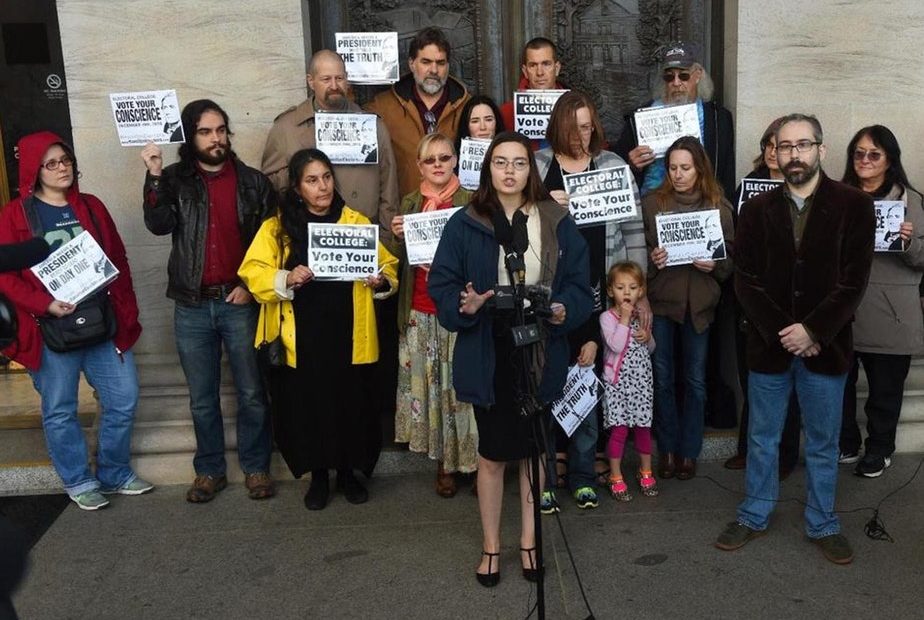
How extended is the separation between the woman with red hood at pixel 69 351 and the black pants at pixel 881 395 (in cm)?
443

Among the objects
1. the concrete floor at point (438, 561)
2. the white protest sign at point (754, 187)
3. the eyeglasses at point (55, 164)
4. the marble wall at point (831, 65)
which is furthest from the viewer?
the marble wall at point (831, 65)

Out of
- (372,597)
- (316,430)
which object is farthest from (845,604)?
(316,430)

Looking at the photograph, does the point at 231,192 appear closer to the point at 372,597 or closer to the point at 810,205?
the point at 372,597

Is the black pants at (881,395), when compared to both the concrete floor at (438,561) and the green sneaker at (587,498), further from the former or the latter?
the green sneaker at (587,498)

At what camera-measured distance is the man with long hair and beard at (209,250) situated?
5.72 meters

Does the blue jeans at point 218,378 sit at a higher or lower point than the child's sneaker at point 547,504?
higher

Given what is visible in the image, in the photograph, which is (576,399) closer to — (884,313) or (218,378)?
(884,313)

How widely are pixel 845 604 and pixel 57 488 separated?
476 centimetres

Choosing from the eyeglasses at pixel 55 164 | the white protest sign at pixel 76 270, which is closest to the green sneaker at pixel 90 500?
the white protest sign at pixel 76 270

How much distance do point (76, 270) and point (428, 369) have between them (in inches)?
82.1

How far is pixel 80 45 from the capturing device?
626 cm

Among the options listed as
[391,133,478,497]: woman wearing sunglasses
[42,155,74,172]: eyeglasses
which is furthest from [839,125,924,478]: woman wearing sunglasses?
[42,155,74,172]: eyeglasses

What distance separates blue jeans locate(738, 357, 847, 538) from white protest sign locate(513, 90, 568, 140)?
199 cm

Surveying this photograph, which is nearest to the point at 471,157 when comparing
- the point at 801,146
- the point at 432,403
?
the point at 432,403
